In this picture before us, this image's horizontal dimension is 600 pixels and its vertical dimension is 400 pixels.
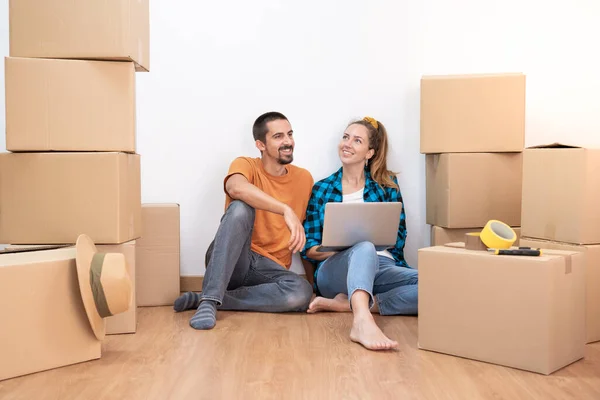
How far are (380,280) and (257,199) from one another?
1.92 feet

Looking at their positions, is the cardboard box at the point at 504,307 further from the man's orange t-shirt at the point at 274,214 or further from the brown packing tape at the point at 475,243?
the man's orange t-shirt at the point at 274,214

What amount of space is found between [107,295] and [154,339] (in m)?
0.37

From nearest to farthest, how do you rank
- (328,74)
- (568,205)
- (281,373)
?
1. (281,373)
2. (568,205)
3. (328,74)

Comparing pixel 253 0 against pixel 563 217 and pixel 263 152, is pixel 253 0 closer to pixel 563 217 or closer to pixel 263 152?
pixel 263 152

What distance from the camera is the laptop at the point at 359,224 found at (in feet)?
8.00

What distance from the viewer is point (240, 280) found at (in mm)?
2752

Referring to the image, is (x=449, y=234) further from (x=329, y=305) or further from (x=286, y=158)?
(x=286, y=158)

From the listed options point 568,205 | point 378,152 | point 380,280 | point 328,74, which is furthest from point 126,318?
point 568,205

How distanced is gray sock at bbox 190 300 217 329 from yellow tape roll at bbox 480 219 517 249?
0.98 m

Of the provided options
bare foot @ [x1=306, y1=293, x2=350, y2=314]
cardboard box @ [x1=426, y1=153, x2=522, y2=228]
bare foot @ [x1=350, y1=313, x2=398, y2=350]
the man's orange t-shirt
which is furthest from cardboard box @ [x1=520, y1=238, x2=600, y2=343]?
the man's orange t-shirt

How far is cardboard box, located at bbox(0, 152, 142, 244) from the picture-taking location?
221 centimetres

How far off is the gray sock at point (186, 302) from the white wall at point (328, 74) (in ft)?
1.38

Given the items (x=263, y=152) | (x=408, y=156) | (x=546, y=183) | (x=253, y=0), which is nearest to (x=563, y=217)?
(x=546, y=183)

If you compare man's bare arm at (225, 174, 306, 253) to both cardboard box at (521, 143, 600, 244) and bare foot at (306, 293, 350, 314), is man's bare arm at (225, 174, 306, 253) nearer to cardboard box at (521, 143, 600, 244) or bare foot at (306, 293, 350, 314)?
bare foot at (306, 293, 350, 314)
